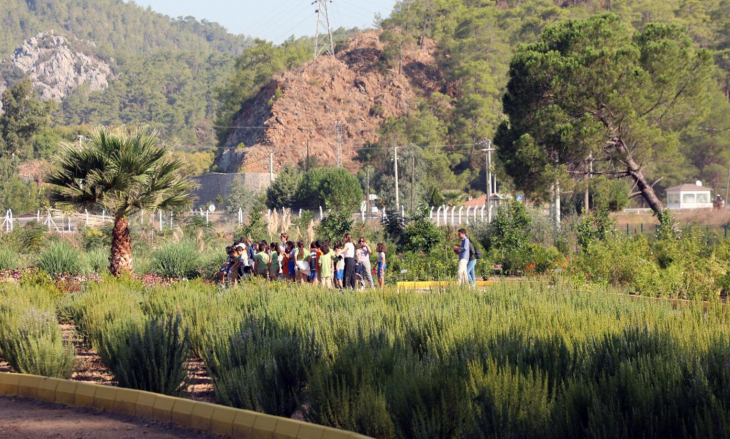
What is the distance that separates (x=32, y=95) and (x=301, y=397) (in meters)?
83.6

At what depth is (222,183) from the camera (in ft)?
264

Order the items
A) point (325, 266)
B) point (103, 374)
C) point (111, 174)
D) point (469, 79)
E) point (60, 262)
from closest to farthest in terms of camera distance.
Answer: point (103, 374), point (111, 174), point (325, 266), point (60, 262), point (469, 79)

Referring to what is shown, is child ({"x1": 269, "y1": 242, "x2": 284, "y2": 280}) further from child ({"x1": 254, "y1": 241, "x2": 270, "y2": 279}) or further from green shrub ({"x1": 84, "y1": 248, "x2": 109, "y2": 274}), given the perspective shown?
green shrub ({"x1": 84, "y1": 248, "x2": 109, "y2": 274})

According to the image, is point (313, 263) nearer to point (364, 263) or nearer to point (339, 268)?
point (339, 268)

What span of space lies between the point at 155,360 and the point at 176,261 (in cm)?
1368

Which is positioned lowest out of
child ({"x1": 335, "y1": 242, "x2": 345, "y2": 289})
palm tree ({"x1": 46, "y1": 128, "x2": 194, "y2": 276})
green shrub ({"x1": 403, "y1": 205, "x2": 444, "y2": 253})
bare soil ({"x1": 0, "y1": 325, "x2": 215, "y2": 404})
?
bare soil ({"x1": 0, "y1": 325, "x2": 215, "y2": 404})

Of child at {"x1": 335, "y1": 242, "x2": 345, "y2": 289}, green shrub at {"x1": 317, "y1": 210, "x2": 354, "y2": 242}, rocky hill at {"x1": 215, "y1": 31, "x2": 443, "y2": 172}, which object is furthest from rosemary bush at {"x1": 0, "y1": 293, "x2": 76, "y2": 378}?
rocky hill at {"x1": 215, "y1": 31, "x2": 443, "y2": 172}

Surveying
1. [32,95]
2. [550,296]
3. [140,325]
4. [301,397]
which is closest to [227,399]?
[301,397]

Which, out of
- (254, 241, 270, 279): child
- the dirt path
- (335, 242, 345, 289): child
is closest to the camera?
the dirt path

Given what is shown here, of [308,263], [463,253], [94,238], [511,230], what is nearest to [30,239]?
[94,238]

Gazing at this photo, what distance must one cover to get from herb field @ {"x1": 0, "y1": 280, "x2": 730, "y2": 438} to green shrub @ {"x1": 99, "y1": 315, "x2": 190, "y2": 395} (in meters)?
0.02

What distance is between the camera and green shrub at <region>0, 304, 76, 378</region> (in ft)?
29.3

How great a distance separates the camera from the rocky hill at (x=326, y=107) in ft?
311

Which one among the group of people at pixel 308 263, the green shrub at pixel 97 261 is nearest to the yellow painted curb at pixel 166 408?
the group of people at pixel 308 263
